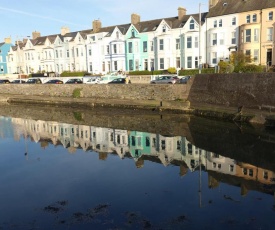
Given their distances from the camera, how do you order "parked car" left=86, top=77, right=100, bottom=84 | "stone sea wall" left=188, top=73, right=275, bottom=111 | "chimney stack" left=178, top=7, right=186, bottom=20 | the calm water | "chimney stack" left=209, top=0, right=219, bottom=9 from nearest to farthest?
the calm water → "stone sea wall" left=188, top=73, right=275, bottom=111 → "parked car" left=86, top=77, right=100, bottom=84 → "chimney stack" left=209, top=0, right=219, bottom=9 → "chimney stack" left=178, top=7, right=186, bottom=20

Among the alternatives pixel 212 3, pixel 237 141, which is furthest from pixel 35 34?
pixel 237 141

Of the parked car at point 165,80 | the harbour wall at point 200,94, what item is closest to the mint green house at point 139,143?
the harbour wall at point 200,94

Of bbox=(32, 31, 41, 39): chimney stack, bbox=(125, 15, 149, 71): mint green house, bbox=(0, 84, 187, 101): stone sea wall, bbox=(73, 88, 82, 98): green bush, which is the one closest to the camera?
bbox=(0, 84, 187, 101): stone sea wall

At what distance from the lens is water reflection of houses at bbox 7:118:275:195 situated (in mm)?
14500

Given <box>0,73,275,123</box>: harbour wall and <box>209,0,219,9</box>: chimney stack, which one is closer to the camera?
<box>0,73,275,123</box>: harbour wall

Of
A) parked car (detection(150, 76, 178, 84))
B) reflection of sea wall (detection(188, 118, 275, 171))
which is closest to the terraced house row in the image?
parked car (detection(150, 76, 178, 84))

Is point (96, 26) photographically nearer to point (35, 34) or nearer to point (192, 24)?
point (192, 24)

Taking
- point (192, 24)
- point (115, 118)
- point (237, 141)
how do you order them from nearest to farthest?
1. point (237, 141)
2. point (115, 118)
3. point (192, 24)

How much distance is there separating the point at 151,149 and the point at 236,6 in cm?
3583

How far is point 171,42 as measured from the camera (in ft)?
170

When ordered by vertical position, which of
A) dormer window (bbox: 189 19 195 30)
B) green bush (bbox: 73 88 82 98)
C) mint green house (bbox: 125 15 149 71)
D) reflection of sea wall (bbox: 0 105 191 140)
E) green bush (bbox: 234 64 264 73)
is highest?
dormer window (bbox: 189 19 195 30)

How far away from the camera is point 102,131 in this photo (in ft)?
86.5

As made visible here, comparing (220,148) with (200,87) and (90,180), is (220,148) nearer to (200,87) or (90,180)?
(90,180)

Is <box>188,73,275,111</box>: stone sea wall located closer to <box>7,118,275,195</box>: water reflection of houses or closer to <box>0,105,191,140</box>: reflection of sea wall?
<box>0,105,191,140</box>: reflection of sea wall
